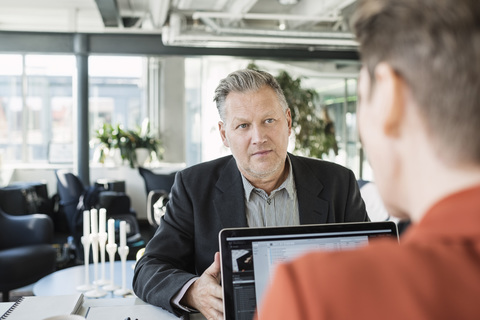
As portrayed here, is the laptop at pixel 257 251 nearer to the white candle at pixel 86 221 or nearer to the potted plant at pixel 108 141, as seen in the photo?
the white candle at pixel 86 221

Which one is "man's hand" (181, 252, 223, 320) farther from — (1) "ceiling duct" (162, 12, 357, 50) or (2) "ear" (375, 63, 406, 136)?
(1) "ceiling duct" (162, 12, 357, 50)

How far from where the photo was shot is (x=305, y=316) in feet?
1.41

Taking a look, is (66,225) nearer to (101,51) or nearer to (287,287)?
(101,51)

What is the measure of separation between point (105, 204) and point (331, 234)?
601 centimetres

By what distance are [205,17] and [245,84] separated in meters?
5.19

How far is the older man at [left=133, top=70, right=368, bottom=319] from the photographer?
5.82ft

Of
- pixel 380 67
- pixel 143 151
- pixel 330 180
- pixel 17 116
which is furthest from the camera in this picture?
A: pixel 17 116

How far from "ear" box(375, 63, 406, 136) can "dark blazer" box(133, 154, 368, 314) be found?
127 cm

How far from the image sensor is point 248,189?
6.01 ft

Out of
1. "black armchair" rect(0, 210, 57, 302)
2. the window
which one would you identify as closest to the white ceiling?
the window

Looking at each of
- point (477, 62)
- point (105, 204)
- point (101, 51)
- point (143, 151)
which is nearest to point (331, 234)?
point (477, 62)

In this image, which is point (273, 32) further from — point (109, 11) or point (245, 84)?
point (245, 84)

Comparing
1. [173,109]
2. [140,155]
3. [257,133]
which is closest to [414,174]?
[257,133]

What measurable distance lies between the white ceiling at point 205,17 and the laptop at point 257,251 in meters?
5.39
